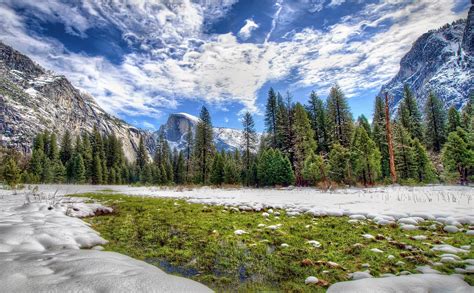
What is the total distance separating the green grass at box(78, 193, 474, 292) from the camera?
3471mm

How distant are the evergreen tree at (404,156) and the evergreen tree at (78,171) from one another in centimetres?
6510

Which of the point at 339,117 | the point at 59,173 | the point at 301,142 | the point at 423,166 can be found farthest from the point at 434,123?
the point at 59,173

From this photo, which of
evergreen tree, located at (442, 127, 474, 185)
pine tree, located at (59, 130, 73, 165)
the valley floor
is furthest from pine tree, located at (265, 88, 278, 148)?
pine tree, located at (59, 130, 73, 165)

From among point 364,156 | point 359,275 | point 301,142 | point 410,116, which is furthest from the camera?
point 410,116

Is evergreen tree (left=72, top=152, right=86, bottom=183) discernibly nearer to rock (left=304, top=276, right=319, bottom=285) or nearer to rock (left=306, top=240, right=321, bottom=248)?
rock (left=306, top=240, right=321, bottom=248)

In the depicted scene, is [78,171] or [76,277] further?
[78,171]

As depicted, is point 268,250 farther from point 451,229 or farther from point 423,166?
point 423,166

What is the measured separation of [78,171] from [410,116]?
253ft

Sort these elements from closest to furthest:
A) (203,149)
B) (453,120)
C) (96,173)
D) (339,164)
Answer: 1. (339,164)
2. (453,120)
3. (203,149)
4. (96,173)

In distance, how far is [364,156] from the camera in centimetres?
2983

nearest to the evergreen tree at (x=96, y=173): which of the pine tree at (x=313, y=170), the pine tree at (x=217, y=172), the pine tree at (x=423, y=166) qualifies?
the pine tree at (x=217, y=172)

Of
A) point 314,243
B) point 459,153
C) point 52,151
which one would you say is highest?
point 52,151

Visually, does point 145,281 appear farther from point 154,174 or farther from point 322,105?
point 154,174

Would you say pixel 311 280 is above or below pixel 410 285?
below
